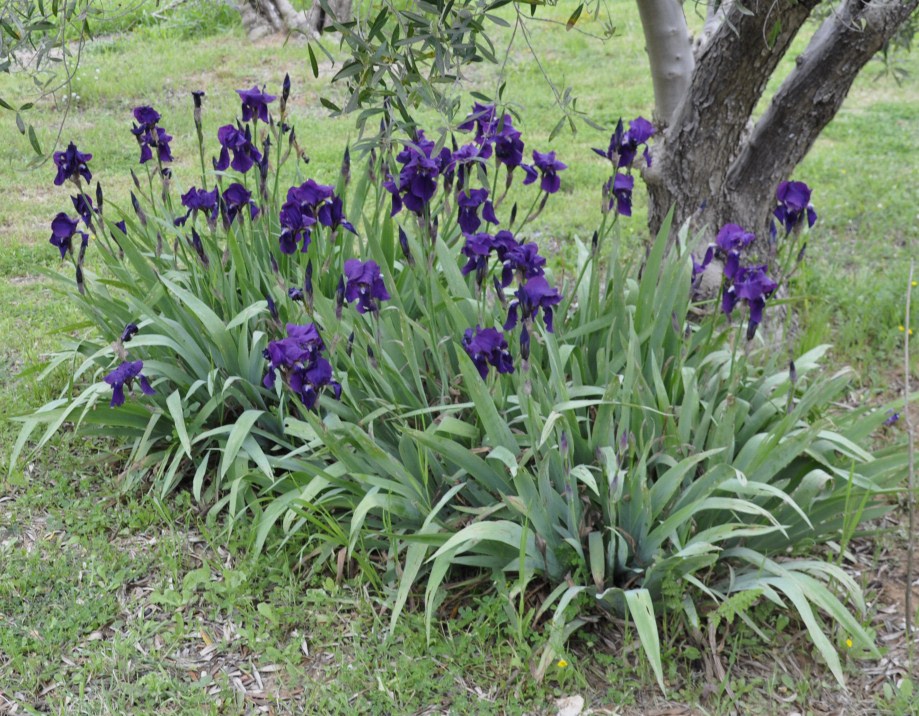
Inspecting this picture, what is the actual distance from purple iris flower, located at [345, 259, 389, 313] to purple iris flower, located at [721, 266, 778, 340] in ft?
3.30

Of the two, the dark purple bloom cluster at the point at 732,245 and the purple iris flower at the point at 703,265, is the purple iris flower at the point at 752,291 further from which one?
the purple iris flower at the point at 703,265

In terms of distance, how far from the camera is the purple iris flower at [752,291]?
248cm

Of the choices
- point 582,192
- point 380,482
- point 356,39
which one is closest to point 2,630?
point 380,482

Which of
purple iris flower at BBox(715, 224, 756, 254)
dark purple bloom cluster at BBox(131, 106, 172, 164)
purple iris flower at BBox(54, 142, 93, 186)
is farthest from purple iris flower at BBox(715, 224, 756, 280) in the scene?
purple iris flower at BBox(54, 142, 93, 186)

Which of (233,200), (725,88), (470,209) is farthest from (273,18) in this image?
(470,209)

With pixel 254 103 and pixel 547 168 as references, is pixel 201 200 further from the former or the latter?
pixel 547 168

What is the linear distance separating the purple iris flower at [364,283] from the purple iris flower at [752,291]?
101cm

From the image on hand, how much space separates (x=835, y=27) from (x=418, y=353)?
92.1 inches

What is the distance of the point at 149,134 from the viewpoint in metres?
3.50

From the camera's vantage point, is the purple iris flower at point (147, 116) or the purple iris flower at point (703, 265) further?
the purple iris flower at point (147, 116)

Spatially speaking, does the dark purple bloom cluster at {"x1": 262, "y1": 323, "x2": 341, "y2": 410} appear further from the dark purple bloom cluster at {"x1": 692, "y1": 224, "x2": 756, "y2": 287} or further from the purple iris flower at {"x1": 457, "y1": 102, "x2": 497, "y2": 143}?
the dark purple bloom cluster at {"x1": 692, "y1": 224, "x2": 756, "y2": 287}

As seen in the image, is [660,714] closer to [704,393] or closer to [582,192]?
[704,393]

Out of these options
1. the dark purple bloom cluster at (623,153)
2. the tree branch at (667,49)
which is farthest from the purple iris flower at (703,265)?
the tree branch at (667,49)

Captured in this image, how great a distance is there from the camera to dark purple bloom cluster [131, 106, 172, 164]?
11.2 ft
